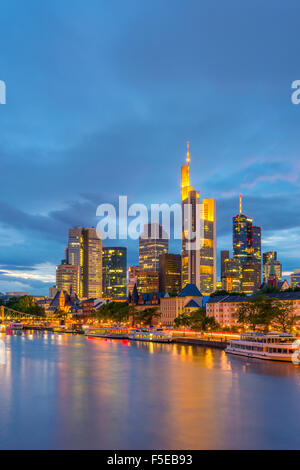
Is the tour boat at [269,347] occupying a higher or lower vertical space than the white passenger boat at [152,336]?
higher

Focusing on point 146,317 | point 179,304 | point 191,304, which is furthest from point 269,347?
point 179,304

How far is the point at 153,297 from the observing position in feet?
631

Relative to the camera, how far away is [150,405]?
139 ft

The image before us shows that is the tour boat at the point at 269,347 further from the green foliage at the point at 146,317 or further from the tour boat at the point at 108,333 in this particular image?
the green foliage at the point at 146,317

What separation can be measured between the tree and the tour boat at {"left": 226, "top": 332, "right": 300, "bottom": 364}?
44.4 ft

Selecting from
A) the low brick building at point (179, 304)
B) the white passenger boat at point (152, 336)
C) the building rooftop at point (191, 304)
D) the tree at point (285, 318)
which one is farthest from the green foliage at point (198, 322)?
the tree at point (285, 318)

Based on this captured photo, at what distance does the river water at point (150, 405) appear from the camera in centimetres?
3206

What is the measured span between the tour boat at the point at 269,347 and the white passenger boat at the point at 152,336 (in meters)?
34.6

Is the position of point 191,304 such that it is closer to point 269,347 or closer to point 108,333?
point 108,333

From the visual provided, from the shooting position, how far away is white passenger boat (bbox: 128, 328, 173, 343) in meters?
119

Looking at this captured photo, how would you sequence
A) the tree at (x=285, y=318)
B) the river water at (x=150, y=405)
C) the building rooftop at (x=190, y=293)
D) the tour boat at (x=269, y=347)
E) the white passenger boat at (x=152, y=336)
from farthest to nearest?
1. the building rooftop at (x=190, y=293)
2. the white passenger boat at (x=152, y=336)
3. the tree at (x=285, y=318)
4. the tour boat at (x=269, y=347)
5. the river water at (x=150, y=405)

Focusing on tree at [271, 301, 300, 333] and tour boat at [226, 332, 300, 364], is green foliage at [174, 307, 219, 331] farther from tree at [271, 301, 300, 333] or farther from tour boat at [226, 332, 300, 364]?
tour boat at [226, 332, 300, 364]

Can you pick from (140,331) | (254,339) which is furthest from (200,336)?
(254,339)

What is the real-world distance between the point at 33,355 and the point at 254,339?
1368 inches
